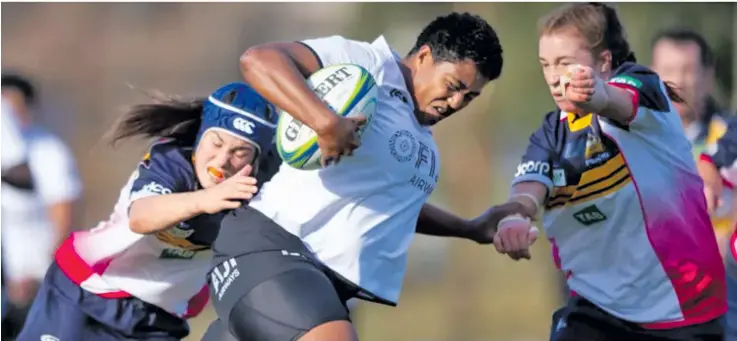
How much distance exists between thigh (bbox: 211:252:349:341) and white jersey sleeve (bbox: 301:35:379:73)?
680mm

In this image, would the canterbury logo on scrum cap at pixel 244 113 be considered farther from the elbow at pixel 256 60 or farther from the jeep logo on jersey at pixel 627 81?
the jeep logo on jersey at pixel 627 81

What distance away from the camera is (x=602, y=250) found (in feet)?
16.6

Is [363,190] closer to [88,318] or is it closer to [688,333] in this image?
[688,333]

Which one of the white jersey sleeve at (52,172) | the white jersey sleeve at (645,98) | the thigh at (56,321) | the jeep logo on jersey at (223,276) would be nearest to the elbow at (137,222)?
the jeep logo on jersey at (223,276)

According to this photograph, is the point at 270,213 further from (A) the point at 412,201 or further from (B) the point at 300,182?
(A) the point at 412,201

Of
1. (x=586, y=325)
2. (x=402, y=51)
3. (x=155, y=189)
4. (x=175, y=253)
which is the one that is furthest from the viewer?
(x=402, y=51)

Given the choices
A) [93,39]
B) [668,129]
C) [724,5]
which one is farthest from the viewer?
[93,39]

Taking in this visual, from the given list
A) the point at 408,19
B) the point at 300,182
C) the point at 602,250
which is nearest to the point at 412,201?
the point at 300,182

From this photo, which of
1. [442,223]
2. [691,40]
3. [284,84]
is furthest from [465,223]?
[691,40]

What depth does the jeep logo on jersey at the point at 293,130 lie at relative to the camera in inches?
166

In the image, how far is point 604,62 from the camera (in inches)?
199

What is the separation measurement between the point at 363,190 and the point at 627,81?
1.09 metres

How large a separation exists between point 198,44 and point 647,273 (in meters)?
6.57

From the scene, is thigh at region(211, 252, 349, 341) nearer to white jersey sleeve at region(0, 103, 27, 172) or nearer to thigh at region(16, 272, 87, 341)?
thigh at region(16, 272, 87, 341)
